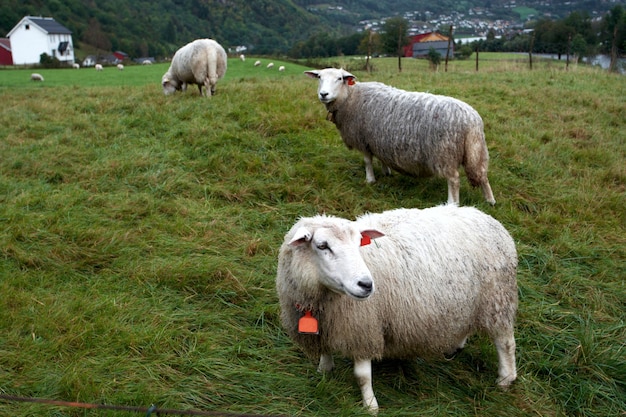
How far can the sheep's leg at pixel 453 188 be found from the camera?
6309 mm

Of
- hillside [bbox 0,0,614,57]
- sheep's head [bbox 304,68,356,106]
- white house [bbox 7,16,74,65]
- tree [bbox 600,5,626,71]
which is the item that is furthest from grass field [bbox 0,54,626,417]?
white house [bbox 7,16,74,65]

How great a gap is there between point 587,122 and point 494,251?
25.7 ft

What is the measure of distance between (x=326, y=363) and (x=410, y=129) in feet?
12.4

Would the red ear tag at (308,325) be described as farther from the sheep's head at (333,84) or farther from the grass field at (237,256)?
the sheep's head at (333,84)

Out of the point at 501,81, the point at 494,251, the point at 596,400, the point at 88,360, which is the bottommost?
the point at 596,400

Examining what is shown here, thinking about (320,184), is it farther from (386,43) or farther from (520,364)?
(386,43)

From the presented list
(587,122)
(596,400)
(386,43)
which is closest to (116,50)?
(386,43)

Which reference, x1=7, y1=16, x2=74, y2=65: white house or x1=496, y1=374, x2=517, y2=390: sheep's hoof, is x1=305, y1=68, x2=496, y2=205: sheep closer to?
x1=496, y1=374, x2=517, y2=390: sheep's hoof

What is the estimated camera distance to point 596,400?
3529mm

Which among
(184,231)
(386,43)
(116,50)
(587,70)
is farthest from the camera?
(116,50)

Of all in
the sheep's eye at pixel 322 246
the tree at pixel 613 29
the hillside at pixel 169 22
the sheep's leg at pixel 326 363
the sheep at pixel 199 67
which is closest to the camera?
the sheep's eye at pixel 322 246

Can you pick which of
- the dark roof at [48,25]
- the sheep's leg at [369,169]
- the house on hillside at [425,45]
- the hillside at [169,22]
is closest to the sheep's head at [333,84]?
the sheep's leg at [369,169]

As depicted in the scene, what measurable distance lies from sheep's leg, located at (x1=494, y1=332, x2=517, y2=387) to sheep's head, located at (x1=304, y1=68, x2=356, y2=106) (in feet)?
14.6

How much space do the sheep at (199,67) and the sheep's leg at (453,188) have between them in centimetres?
689
